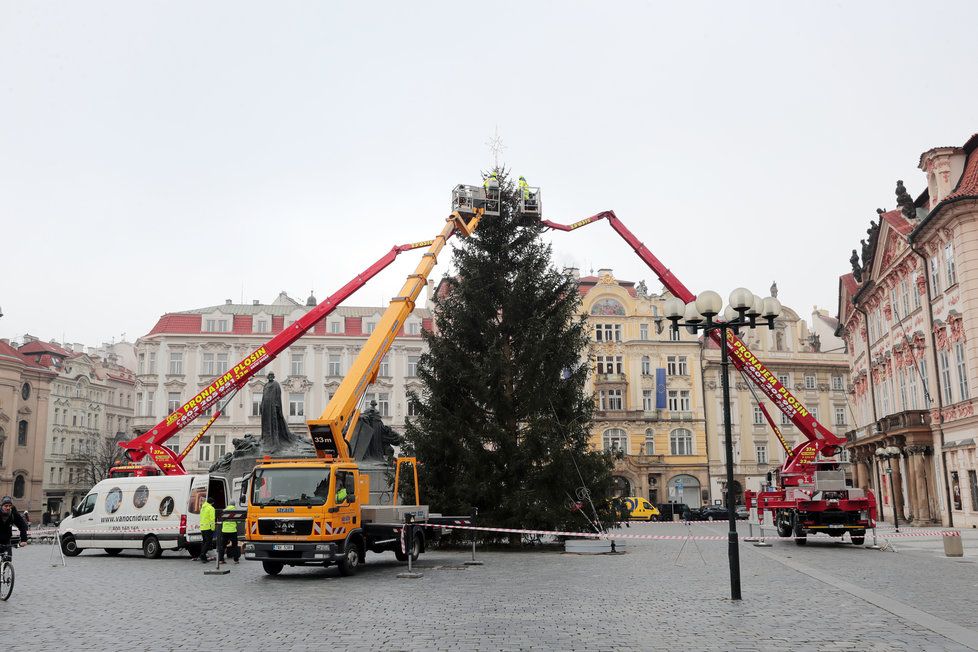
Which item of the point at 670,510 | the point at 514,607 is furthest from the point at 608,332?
the point at 514,607

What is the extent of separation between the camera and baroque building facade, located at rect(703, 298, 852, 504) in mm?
64250

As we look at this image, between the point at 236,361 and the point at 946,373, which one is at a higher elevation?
the point at 236,361

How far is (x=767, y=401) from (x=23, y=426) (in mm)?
59125

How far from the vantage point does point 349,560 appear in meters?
18.1

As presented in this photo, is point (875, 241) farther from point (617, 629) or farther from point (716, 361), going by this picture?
point (617, 629)

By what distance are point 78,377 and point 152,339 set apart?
22.9 meters

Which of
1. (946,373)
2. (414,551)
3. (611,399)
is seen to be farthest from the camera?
(611,399)

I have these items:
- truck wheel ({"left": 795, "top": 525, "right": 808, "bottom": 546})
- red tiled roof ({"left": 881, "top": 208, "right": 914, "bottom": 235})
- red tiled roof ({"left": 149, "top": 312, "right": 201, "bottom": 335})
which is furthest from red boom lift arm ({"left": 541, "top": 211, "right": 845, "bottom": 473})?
red tiled roof ({"left": 149, "top": 312, "right": 201, "bottom": 335})

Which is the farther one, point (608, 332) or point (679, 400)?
point (608, 332)

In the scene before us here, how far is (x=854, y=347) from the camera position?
51531mm

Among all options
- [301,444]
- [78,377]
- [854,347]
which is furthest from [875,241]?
[78,377]

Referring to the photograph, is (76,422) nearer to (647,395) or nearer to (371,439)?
(647,395)

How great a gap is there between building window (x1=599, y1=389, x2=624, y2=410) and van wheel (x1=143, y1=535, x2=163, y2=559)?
42390 mm

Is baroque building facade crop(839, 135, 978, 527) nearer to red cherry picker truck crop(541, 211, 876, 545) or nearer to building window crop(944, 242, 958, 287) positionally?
building window crop(944, 242, 958, 287)
